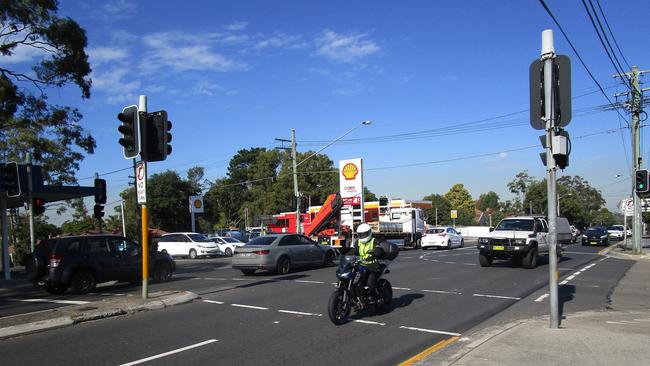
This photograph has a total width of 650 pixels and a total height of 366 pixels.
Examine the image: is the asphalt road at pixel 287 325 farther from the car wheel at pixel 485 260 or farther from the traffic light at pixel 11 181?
the traffic light at pixel 11 181

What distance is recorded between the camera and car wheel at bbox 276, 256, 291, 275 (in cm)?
1791

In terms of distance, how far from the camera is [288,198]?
61781 mm

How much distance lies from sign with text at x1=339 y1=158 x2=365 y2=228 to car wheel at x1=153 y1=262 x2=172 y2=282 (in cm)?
1430

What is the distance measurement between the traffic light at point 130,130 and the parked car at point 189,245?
2035 cm

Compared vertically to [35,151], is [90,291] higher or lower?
lower

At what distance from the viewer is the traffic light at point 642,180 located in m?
25.0

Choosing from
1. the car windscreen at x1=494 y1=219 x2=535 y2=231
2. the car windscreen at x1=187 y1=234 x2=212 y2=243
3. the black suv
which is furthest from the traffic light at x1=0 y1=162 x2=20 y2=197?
the car windscreen at x1=494 y1=219 x2=535 y2=231

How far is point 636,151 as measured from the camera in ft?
92.2

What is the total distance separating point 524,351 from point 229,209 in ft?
258

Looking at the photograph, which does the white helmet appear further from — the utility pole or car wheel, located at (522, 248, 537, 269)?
the utility pole

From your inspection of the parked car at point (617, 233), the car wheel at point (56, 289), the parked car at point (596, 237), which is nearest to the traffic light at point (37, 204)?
the car wheel at point (56, 289)

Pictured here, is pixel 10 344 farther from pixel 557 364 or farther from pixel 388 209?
pixel 388 209

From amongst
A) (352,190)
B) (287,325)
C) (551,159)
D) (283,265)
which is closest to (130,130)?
(287,325)

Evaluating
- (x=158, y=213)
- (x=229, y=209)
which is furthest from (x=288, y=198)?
(x=229, y=209)
